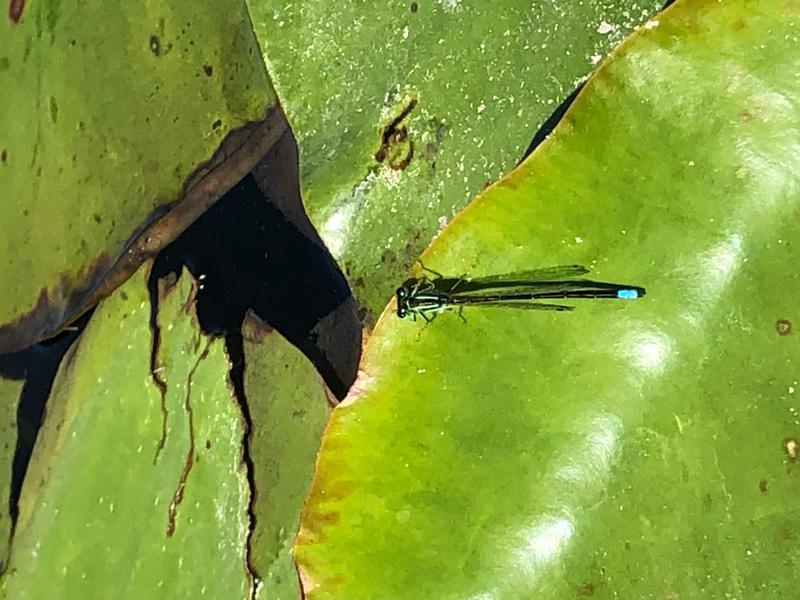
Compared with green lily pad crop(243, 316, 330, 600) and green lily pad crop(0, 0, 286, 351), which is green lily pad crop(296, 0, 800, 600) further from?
green lily pad crop(0, 0, 286, 351)

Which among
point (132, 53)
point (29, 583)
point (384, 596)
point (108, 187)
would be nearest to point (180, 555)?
point (29, 583)

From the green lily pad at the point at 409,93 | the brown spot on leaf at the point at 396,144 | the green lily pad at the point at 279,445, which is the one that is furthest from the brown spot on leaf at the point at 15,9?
the green lily pad at the point at 279,445

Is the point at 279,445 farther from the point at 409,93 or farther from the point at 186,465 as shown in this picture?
the point at 409,93

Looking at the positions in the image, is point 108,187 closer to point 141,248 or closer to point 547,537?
point 141,248

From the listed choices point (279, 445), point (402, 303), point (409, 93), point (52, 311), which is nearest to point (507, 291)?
point (402, 303)

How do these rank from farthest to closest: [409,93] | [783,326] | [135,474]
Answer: [135,474], [409,93], [783,326]

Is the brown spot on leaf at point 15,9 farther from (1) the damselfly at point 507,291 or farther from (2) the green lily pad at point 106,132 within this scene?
(1) the damselfly at point 507,291

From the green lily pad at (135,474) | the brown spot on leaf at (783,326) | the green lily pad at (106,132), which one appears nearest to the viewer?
the brown spot on leaf at (783,326)

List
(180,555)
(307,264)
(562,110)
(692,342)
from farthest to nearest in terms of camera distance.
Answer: (307,264) → (180,555) → (562,110) → (692,342)
